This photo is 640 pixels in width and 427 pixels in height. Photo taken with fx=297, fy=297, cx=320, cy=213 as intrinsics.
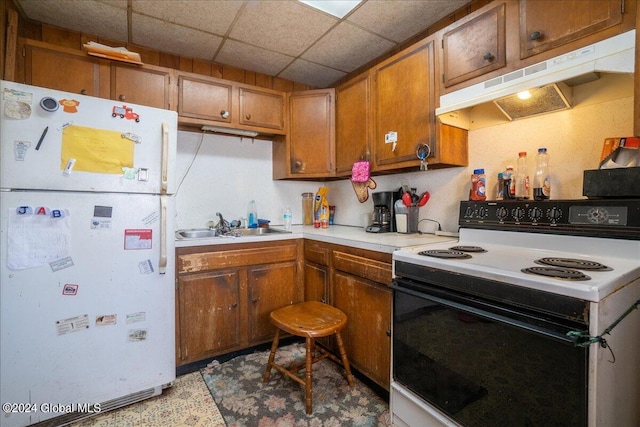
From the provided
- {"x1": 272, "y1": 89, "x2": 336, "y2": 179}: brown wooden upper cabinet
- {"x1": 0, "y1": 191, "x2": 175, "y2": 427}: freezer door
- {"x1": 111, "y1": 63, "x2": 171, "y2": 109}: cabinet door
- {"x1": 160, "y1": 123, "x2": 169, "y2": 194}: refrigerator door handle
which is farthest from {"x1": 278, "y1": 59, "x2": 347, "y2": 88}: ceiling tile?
{"x1": 0, "y1": 191, "x2": 175, "y2": 427}: freezer door

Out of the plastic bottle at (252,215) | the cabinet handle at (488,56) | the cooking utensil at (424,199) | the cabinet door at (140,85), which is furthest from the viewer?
the plastic bottle at (252,215)

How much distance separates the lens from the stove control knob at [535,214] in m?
1.39

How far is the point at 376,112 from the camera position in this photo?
7.16ft

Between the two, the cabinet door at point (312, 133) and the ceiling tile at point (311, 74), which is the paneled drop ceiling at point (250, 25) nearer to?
the ceiling tile at point (311, 74)

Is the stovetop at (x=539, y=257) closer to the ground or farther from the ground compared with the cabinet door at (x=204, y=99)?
closer to the ground

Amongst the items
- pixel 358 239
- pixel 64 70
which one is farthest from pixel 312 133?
pixel 64 70

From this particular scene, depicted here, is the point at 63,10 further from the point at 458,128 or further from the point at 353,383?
the point at 353,383

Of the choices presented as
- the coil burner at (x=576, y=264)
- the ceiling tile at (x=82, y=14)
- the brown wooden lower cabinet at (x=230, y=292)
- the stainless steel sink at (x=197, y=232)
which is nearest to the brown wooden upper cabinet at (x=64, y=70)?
the ceiling tile at (x=82, y=14)

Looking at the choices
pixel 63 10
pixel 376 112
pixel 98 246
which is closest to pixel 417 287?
pixel 376 112

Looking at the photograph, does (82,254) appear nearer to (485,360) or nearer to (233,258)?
(233,258)

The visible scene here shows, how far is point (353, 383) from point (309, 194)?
5.77ft

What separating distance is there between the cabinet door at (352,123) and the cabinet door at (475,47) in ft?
2.16

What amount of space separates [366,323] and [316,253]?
64cm

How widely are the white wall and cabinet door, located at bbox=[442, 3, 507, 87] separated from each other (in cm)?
38
